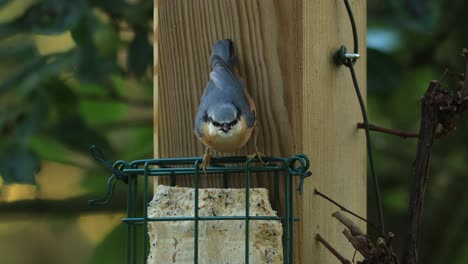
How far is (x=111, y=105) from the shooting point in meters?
5.26

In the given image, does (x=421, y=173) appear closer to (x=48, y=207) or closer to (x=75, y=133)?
(x=75, y=133)

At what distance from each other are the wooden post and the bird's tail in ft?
0.16

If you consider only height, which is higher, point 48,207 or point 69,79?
point 69,79

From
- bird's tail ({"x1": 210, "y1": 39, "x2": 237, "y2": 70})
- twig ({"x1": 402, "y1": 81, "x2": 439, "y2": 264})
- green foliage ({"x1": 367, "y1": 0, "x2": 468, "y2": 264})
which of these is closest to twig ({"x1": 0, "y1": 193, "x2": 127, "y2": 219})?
green foliage ({"x1": 367, "y1": 0, "x2": 468, "y2": 264})

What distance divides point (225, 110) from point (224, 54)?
0.23 m

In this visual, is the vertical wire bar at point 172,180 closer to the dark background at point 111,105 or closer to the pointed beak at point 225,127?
the pointed beak at point 225,127

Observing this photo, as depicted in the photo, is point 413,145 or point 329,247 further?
point 413,145

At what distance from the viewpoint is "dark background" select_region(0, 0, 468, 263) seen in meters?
4.64

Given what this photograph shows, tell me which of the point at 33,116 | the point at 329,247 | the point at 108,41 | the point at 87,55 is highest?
the point at 108,41

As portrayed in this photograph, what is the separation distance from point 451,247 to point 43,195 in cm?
205

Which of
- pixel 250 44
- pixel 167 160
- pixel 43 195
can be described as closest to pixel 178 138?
pixel 167 160

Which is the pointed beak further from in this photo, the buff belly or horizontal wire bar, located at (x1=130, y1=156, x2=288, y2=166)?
horizontal wire bar, located at (x1=130, y1=156, x2=288, y2=166)

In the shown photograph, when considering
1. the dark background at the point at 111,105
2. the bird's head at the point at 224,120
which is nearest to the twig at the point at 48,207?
the dark background at the point at 111,105

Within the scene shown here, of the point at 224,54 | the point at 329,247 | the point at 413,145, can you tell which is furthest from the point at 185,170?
the point at 413,145
